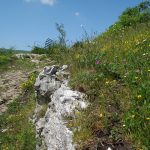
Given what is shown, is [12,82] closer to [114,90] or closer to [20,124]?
[20,124]

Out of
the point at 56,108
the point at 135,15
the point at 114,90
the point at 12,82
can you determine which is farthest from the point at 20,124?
the point at 135,15

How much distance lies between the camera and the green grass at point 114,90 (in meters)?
6.91

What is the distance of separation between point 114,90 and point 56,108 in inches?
51.9

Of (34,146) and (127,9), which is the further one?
(127,9)

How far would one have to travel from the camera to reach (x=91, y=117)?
7.39 meters

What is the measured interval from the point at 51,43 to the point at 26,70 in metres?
1.80

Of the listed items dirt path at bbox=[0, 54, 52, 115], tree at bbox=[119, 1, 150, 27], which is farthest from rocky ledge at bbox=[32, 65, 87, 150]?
tree at bbox=[119, 1, 150, 27]

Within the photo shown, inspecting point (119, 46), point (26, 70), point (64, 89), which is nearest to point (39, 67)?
point (26, 70)

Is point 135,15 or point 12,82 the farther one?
point 135,15

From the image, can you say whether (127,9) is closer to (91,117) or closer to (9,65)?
(9,65)

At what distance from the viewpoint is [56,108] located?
28.4 feet

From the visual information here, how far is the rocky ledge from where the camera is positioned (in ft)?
25.4

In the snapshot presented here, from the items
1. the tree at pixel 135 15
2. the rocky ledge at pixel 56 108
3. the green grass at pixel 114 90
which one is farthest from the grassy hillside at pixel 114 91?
the tree at pixel 135 15

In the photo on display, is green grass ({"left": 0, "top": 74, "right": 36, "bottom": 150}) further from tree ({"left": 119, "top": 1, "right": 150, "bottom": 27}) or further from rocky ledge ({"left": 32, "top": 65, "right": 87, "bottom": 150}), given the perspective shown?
tree ({"left": 119, "top": 1, "right": 150, "bottom": 27})
